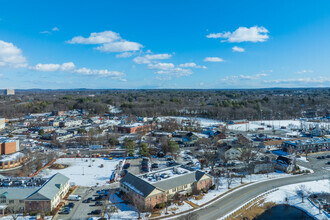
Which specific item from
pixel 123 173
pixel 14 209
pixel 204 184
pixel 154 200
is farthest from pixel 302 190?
pixel 14 209

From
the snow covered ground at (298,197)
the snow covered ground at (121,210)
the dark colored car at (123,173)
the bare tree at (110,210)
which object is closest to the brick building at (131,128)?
the dark colored car at (123,173)

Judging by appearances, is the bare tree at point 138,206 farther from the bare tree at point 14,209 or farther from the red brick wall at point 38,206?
the bare tree at point 14,209

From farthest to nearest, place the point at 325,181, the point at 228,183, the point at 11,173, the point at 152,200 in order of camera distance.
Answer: the point at 11,173 < the point at 325,181 < the point at 228,183 < the point at 152,200

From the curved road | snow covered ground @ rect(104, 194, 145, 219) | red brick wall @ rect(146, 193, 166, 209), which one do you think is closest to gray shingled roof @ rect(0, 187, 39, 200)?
snow covered ground @ rect(104, 194, 145, 219)

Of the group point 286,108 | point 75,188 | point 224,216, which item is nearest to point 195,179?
point 224,216

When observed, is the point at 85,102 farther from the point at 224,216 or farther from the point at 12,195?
the point at 224,216
